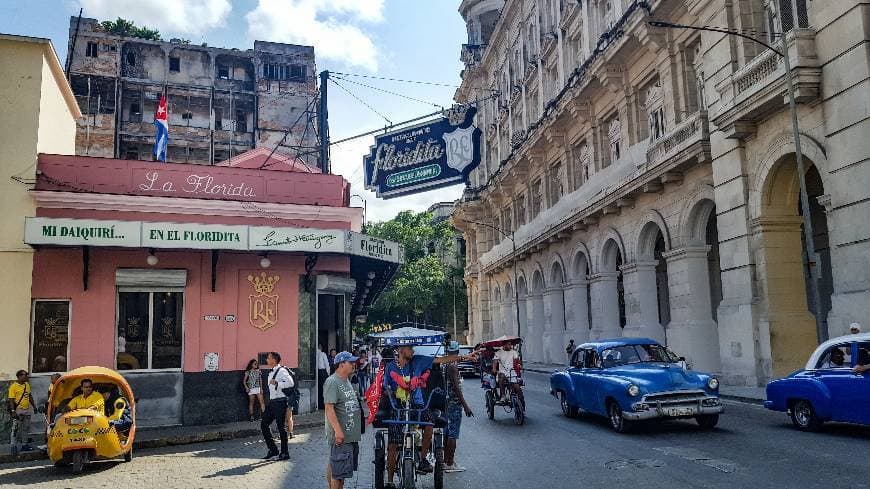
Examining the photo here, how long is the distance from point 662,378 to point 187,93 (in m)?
48.0

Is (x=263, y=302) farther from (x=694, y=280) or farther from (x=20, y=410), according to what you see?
(x=694, y=280)

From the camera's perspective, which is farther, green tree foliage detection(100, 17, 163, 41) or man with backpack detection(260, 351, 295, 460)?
green tree foliage detection(100, 17, 163, 41)

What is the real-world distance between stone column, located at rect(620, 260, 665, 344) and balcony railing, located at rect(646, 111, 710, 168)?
4.35 metres

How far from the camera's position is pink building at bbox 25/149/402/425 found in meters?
14.3

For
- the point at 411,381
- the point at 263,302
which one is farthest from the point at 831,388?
the point at 263,302

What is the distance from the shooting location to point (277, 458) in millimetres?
10734

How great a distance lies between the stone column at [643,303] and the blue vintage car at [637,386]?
12.5 metres

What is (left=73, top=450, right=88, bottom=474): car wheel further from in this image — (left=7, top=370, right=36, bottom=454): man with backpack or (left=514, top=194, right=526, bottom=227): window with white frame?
(left=514, top=194, right=526, bottom=227): window with white frame

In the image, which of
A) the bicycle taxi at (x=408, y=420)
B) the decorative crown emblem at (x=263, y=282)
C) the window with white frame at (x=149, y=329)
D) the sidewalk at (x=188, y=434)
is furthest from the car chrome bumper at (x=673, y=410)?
the window with white frame at (x=149, y=329)

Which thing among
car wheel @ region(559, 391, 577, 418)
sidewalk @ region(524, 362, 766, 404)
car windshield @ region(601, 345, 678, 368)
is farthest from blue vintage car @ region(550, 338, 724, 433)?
sidewalk @ region(524, 362, 766, 404)

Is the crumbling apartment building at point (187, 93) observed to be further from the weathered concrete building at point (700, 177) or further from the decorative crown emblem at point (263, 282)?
the decorative crown emblem at point (263, 282)

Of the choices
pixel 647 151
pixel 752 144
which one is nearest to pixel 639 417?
pixel 752 144

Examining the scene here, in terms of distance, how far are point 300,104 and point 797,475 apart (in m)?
49.8

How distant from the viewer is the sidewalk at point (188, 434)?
38.7ft
